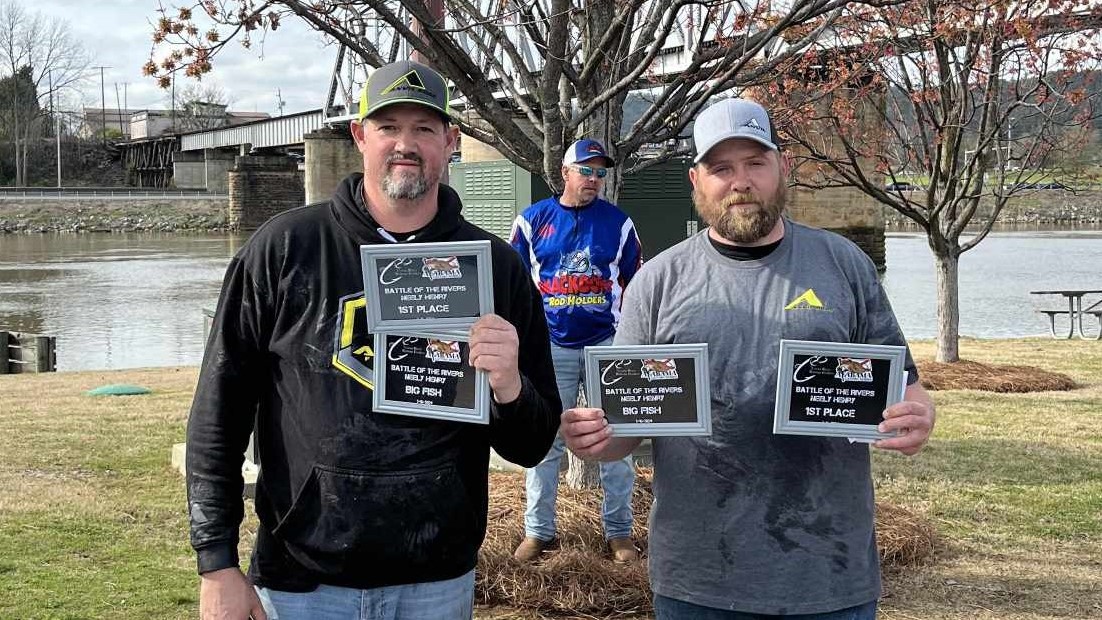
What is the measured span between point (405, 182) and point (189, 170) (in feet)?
375

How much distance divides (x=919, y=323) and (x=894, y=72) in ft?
33.5

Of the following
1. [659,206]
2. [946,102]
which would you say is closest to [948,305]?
[946,102]

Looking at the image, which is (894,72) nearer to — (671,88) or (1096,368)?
(1096,368)

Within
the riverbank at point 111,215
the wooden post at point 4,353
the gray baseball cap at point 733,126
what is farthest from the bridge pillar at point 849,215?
the riverbank at point 111,215

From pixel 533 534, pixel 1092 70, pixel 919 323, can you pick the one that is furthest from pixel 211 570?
pixel 919 323

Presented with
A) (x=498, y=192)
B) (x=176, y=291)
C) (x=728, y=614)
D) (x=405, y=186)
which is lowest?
(x=728, y=614)

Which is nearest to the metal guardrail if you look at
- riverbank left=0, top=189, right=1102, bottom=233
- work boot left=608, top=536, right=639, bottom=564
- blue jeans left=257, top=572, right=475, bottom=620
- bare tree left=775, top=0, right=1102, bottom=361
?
riverbank left=0, top=189, right=1102, bottom=233

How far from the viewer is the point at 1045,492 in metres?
8.00

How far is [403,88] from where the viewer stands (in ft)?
9.29

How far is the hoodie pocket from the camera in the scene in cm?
273

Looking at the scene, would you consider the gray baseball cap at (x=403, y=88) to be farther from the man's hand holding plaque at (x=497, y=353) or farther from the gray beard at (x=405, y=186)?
the man's hand holding plaque at (x=497, y=353)

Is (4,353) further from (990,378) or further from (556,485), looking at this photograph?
(556,485)

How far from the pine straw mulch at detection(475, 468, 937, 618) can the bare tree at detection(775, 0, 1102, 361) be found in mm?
6092

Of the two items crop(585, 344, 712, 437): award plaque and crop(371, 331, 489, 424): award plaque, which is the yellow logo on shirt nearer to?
crop(585, 344, 712, 437): award plaque
